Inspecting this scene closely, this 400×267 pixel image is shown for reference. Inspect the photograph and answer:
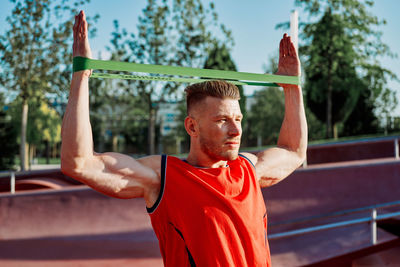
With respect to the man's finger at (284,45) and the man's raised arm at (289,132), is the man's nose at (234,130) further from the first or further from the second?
the man's finger at (284,45)

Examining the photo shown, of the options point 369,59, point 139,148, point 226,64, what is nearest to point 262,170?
point 226,64

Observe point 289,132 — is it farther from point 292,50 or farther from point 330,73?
point 330,73

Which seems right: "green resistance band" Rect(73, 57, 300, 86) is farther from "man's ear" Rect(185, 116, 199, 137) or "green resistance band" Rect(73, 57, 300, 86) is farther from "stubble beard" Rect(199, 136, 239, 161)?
"stubble beard" Rect(199, 136, 239, 161)

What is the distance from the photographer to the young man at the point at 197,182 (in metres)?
1.69

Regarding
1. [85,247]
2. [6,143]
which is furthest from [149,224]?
[6,143]

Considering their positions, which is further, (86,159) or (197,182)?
(197,182)

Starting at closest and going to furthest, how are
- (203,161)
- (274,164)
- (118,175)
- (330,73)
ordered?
(118,175), (203,161), (274,164), (330,73)

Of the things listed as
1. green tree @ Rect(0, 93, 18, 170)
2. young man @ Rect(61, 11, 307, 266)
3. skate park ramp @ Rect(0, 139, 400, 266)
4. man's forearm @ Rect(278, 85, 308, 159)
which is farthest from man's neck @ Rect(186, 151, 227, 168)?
green tree @ Rect(0, 93, 18, 170)

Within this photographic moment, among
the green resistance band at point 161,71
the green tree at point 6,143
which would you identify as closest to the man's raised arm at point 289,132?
the green resistance band at point 161,71

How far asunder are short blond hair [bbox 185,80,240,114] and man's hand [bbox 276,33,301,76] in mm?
537

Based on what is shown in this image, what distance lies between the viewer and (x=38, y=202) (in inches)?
280

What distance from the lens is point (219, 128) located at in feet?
6.18

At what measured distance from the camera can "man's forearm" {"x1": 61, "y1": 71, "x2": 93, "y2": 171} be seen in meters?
1.61

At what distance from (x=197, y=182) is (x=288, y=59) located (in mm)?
1040
